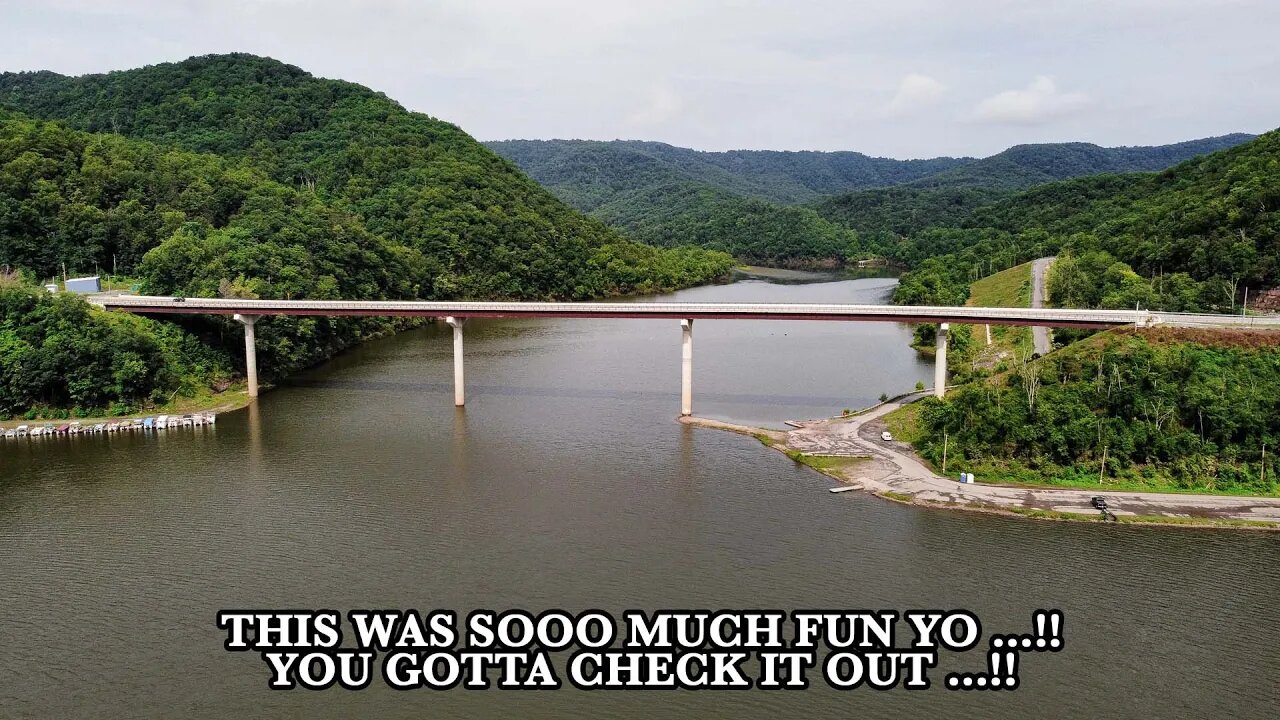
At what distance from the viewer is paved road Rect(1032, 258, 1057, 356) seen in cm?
5820

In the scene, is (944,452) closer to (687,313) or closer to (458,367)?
(687,313)

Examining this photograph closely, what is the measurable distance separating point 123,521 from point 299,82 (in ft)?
424

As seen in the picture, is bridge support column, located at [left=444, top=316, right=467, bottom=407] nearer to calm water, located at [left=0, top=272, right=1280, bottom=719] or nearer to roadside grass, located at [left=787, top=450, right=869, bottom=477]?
calm water, located at [left=0, top=272, right=1280, bottom=719]

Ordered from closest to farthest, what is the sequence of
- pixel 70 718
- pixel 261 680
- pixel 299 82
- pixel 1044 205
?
1. pixel 70 718
2. pixel 261 680
3. pixel 299 82
4. pixel 1044 205

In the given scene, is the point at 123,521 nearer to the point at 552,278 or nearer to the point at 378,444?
the point at 378,444

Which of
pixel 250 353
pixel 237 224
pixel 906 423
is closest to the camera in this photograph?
pixel 906 423

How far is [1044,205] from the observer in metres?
164

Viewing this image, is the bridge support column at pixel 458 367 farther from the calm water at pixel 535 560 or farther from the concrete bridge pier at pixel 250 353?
the concrete bridge pier at pixel 250 353

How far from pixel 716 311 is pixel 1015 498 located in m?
22.6

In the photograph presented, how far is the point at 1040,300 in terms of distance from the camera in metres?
77.0

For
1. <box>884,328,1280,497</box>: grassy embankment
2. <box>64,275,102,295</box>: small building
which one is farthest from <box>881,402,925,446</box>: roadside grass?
<box>64,275,102,295</box>: small building

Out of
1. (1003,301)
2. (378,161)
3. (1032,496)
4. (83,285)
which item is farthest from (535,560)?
(378,161)

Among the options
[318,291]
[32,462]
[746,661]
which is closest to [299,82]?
[318,291]

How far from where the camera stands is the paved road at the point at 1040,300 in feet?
191
